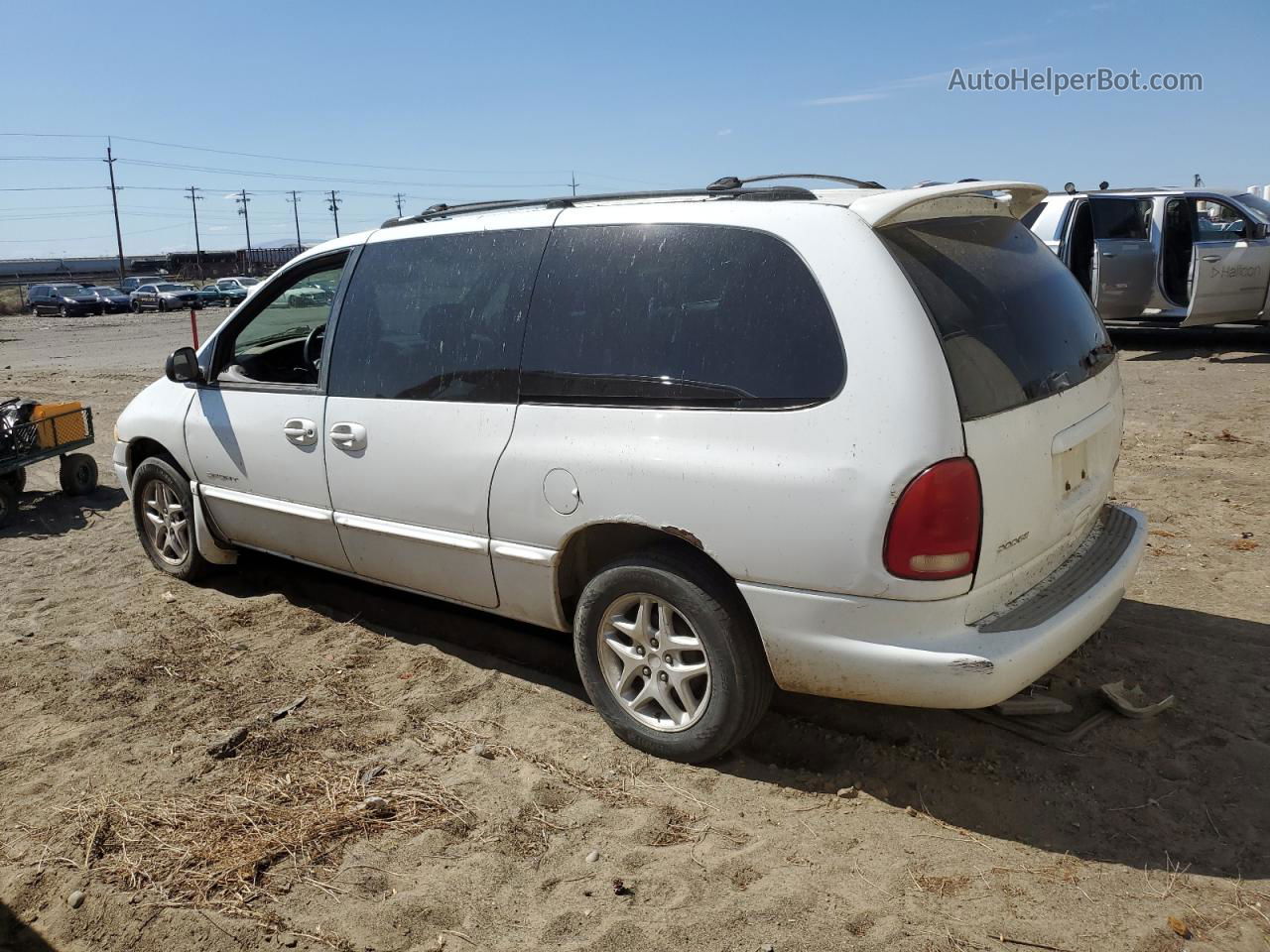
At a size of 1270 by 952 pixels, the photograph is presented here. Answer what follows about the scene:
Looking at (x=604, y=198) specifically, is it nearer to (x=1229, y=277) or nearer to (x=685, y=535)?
(x=685, y=535)

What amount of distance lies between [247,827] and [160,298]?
1880 inches

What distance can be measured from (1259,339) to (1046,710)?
13364 millimetres

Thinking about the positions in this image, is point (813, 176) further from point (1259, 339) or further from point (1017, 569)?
point (1259, 339)

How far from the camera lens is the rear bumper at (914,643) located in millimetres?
3002

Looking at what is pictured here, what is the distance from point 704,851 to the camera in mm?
3104

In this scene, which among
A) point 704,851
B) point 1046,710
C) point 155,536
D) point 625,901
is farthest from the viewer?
point 155,536

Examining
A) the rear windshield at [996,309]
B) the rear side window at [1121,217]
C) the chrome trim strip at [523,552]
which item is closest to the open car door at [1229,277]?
the rear side window at [1121,217]

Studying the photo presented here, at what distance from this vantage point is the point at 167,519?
5734 millimetres

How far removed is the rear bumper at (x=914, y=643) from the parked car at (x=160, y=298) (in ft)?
154

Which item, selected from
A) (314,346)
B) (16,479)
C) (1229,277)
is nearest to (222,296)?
(16,479)

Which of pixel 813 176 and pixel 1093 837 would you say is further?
pixel 813 176

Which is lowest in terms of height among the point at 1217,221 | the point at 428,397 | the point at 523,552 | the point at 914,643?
the point at 914,643

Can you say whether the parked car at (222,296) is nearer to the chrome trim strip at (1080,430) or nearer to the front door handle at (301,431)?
the front door handle at (301,431)

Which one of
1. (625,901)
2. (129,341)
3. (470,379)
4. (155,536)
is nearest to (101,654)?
(155,536)
